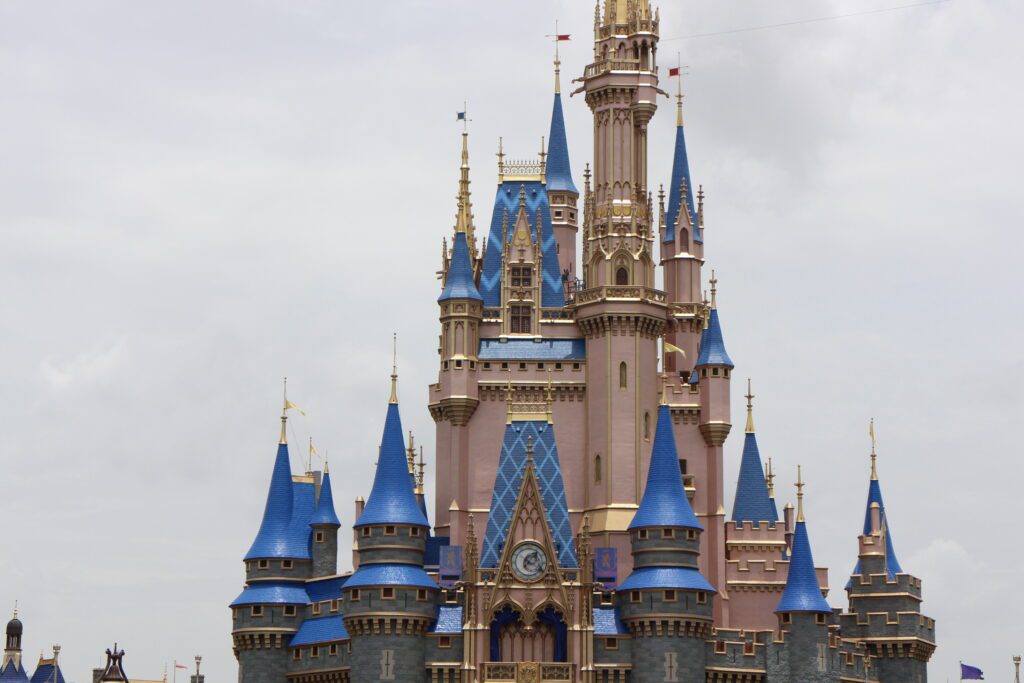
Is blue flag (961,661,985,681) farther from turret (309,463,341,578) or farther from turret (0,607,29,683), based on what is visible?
turret (0,607,29,683)

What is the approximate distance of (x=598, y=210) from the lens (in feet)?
371

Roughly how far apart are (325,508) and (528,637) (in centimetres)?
1440

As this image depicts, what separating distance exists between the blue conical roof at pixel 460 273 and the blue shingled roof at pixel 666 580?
710 inches

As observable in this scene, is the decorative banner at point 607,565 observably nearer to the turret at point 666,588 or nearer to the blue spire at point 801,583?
the turret at point 666,588

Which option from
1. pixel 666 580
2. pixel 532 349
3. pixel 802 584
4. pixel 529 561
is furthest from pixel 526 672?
pixel 532 349

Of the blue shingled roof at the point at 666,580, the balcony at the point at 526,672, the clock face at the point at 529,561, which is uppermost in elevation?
the clock face at the point at 529,561

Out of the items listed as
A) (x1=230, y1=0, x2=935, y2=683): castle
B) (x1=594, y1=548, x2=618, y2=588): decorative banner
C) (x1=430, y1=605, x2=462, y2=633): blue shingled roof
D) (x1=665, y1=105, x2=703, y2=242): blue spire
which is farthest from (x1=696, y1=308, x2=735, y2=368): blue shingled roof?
(x1=430, y1=605, x2=462, y2=633): blue shingled roof

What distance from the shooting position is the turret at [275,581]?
105750mm

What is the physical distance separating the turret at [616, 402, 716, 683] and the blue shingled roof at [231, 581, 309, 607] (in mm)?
15949

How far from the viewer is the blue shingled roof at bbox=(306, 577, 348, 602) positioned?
4183 inches

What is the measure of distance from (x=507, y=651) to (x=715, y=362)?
20691 millimetres

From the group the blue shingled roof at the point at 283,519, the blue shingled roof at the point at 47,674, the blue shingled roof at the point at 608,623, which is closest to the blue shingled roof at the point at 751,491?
the blue shingled roof at the point at 608,623

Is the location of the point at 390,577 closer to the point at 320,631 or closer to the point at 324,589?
the point at 320,631

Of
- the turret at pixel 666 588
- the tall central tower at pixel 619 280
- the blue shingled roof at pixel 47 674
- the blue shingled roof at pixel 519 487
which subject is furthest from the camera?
the blue shingled roof at pixel 47 674
